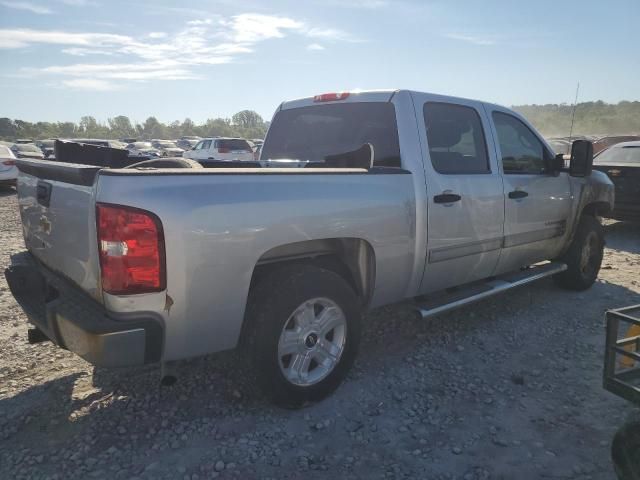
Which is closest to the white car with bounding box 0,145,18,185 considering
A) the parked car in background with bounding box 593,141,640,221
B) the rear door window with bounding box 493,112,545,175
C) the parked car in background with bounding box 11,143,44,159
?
the parked car in background with bounding box 11,143,44,159

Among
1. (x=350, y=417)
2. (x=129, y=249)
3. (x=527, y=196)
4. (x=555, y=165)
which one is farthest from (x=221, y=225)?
(x=555, y=165)

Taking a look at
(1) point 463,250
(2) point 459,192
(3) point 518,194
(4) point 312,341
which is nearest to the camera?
(4) point 312,341

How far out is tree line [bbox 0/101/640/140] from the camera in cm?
6925

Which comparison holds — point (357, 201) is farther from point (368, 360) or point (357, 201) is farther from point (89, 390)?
point (89, 390)

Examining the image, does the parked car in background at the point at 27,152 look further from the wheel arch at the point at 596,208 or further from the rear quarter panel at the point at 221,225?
the wheel arch at the point at 596,208

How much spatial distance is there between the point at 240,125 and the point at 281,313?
112m

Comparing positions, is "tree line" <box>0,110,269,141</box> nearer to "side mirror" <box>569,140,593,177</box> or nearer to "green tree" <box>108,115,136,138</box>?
"green tree" <box>108,115,136,138</box>

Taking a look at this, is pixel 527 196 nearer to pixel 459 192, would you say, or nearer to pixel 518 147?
pixel 518 147

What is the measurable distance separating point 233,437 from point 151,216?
1330mm

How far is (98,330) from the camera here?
7.45 feet

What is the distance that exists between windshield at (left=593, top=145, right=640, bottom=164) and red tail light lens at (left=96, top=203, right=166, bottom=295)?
9067 millimetres

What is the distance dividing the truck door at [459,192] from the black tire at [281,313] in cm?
92

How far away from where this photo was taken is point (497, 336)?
424cm

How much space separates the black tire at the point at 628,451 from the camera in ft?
6.13
